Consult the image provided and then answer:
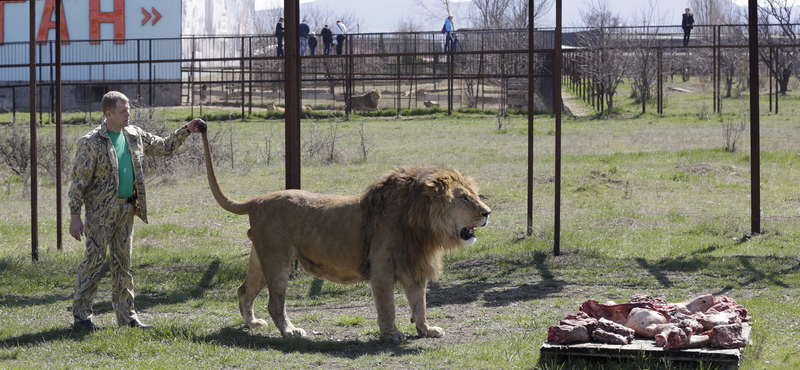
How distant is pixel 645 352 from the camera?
15.6ft

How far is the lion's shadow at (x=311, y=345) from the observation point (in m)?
5.55

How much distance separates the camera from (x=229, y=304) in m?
7.60

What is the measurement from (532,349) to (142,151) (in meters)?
3.63

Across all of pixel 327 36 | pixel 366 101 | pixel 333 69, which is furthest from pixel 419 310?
pixel 333 69

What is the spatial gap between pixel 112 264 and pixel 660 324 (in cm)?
436

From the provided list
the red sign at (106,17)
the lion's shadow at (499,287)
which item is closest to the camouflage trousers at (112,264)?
the lion's shadow at (499,287)

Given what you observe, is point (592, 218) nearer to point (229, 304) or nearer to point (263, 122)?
point (229, 304)

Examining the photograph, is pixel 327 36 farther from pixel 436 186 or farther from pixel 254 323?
pixel 436 186

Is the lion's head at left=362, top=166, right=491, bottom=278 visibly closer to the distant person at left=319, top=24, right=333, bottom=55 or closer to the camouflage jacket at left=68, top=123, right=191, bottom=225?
the camouflage jacket at left=68, top=123, right=191, bottom=225

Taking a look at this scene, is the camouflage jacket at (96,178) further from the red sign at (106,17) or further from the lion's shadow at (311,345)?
the red sign at (106,17)

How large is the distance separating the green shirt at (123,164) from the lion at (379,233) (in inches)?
25.6

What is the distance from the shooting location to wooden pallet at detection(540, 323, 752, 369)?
4.57 meters

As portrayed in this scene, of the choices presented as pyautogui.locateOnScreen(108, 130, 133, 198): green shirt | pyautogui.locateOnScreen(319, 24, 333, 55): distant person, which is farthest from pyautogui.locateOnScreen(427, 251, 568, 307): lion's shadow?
pyautogui.locateOnScreen(319, 24, 333, 55): distant person

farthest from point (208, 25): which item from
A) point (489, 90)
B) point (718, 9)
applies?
point (718, 9)
